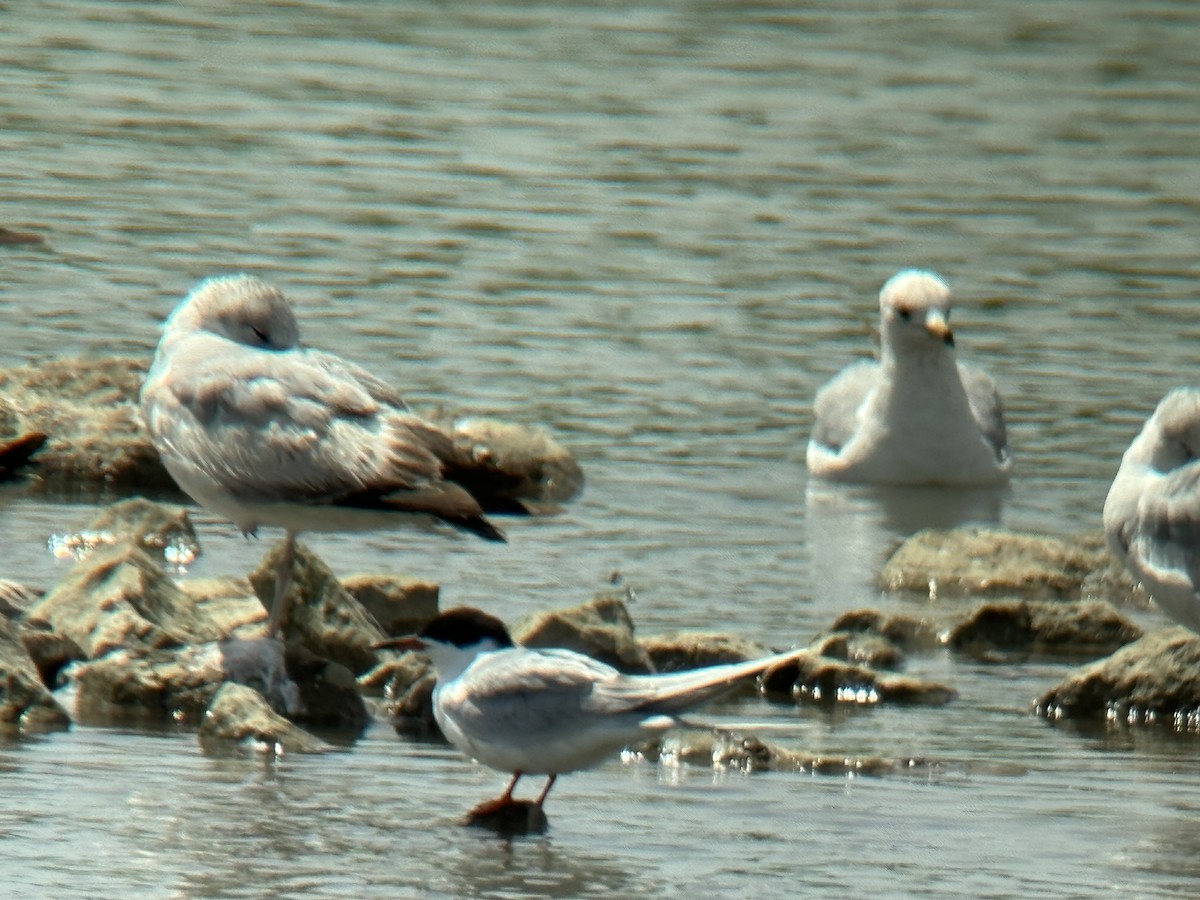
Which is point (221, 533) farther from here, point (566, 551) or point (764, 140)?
point (764, 140)

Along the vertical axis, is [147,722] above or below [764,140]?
below

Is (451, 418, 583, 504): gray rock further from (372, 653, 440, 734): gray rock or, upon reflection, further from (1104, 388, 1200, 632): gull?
(1104, 388, 1200, 632): gull

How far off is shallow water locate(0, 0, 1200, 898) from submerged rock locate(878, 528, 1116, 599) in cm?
25

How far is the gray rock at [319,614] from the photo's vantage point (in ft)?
29.8

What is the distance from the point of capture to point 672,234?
→ 20.2 metres

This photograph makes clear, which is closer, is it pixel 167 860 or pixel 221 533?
pixel 167 860

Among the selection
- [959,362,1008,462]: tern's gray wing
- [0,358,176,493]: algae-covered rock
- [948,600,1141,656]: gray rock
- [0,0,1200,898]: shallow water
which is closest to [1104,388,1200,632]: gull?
[0,0,1200,898]: shallow water

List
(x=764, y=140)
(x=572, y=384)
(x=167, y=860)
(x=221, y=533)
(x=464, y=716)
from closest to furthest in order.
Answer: (x=167, y=860) < (x=464, y=716) < (x=221, y=533) < (x=572, y=384) < (x=764, y=140)

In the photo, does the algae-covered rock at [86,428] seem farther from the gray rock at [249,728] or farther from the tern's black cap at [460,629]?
the tern's black cap at [460,629]

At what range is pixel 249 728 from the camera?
8109 mm

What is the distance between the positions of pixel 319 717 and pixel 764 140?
636 inches

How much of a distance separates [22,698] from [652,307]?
991 centimetres

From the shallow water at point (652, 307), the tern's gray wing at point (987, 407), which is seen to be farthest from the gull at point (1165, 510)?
the tern's gray wing at point (987, 407)

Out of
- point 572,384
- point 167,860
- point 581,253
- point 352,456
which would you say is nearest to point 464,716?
point 167,860
